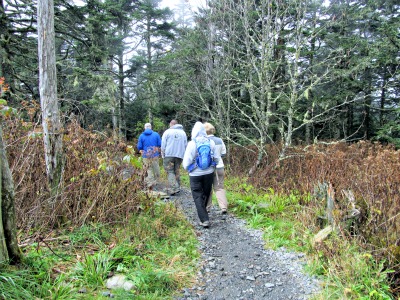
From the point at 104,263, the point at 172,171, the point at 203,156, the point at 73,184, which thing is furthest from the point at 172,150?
the point at 104,263

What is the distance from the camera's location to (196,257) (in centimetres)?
401

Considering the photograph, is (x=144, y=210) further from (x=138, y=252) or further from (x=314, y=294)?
(x=314, y=294)

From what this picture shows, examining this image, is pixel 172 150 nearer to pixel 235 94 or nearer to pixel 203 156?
pixel 203 156

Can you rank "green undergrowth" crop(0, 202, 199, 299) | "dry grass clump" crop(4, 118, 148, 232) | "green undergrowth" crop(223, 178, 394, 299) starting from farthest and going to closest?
1. "dry grass clump" crop(4, 118, 148, 232)
2. "green undergrowth" crop(223, 178, 394, 299)
3. "green undergrowth" crop(0, 202, 199, 299)

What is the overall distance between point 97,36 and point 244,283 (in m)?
9.72

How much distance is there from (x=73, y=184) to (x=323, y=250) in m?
3.80

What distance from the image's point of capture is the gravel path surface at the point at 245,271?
125 inches

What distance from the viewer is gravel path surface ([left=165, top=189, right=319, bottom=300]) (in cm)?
316

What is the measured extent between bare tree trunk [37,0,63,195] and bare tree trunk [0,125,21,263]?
1.74m

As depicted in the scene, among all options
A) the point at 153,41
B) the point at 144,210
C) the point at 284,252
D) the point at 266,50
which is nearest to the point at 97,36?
the point at 266,50

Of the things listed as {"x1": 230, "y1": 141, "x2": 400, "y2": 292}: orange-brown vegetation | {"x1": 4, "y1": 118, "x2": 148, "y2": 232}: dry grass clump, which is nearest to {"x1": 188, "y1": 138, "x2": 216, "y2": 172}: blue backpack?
{"x1": 4, "y1": 118, "x2": 148, "y2": 232}: dry grass clump

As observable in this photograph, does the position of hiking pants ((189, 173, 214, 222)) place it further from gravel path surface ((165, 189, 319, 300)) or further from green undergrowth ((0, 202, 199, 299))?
green undergrowth ((0, 202, 199, 299))

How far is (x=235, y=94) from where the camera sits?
14477 millimetres

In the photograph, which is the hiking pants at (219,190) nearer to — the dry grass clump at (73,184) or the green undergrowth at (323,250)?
the green undergrowth at (323,250)
